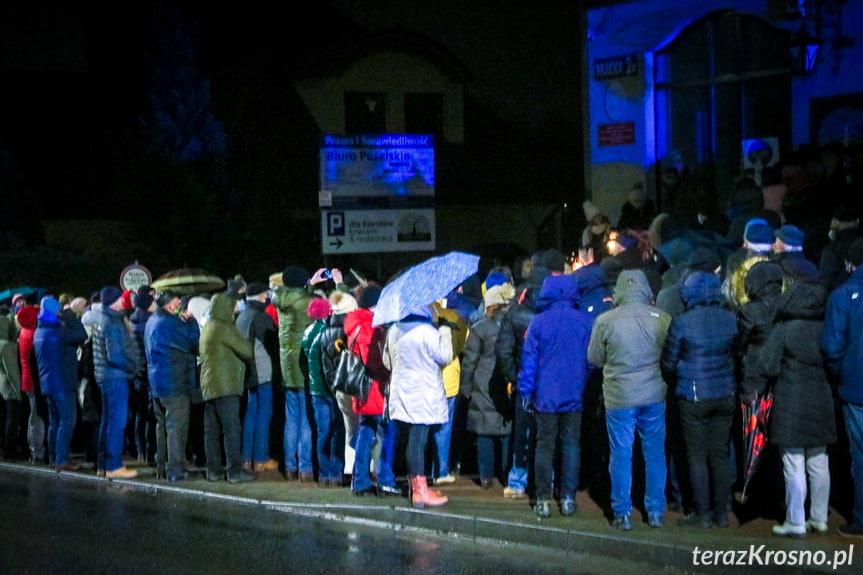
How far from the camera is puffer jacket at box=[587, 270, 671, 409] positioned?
364 inches

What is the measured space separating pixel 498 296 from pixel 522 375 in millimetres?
1526

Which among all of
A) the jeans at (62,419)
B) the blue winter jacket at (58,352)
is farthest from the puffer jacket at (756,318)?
the jeans at (62,419)

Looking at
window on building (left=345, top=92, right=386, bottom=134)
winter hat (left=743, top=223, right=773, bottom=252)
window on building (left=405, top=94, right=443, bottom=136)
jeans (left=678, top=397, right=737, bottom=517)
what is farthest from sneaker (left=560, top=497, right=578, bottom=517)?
window on building (left=405, top=94, right=443, bottom=136)

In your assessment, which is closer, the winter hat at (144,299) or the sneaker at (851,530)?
the sneaker at (851,530)

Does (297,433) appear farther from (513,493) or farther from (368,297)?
(513,493)

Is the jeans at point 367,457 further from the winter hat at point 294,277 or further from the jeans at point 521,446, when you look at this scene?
the winter hat at point 294,277

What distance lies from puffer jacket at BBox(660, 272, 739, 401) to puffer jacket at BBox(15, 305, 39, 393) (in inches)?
323

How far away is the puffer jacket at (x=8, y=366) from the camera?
1473 cm

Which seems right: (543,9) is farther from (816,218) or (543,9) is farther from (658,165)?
(816,218)

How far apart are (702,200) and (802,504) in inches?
367

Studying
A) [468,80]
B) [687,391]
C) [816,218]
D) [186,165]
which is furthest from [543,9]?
[687,391]

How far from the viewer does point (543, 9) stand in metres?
36.0

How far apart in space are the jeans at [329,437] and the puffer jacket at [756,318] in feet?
13.8

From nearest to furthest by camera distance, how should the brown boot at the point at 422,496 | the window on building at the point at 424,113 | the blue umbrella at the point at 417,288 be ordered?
the blue umbrella at the point at 417,288
the brown boot at the point at 422,496
the window on building at the point at 424,113
